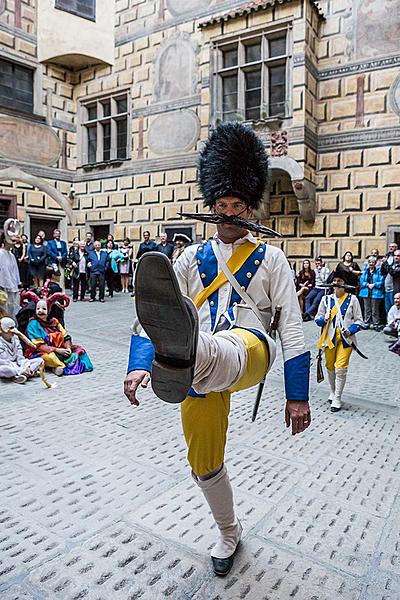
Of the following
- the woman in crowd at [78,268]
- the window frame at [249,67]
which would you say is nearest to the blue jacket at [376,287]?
the window frame at [249,67]

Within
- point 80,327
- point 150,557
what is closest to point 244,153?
point 150,557

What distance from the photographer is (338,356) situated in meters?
5.17

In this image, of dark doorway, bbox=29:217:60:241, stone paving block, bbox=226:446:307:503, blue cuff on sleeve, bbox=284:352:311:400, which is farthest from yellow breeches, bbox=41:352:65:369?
dark doorway, bbox=29:217:60:241

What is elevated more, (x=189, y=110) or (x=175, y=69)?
(x=175, y=69)

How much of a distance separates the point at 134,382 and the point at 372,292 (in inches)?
402

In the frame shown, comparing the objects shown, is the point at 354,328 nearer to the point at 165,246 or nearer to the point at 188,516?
the point at 188,516

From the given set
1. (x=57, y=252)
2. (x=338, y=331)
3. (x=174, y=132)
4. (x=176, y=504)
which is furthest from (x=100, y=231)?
(x=176, y=504)

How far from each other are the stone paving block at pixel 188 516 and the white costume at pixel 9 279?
16.7 ft

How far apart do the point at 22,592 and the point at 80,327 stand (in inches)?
303

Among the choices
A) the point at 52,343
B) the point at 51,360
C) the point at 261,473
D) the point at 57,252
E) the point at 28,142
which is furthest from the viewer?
the point at 28,142

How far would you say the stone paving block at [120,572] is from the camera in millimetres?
2080

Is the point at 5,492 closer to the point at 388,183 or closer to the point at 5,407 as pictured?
the point at 5,407

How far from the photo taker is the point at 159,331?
1.58m

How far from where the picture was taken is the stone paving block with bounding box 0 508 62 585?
225 centimetres
